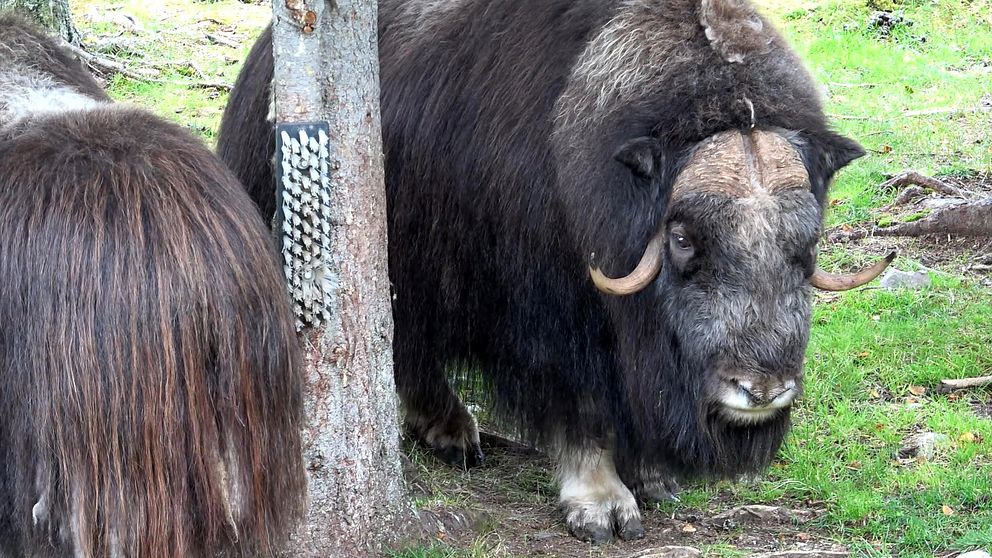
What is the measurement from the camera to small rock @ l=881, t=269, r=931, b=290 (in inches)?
209

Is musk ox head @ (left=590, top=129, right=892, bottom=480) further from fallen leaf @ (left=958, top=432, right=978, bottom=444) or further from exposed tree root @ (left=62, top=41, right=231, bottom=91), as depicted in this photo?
exposed tree root @ (left=62, top=41, right=231, bottom=91)

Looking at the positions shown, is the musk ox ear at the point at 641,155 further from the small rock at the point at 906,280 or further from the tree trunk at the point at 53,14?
the tree trunk at the point at 53,14

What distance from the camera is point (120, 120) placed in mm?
2334

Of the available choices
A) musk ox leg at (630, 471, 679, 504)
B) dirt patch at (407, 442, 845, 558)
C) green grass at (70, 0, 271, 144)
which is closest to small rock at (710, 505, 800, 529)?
dirt patch at (407, 442, 845, 558)

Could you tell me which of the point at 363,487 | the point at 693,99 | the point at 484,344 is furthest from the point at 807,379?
the point at 363,487

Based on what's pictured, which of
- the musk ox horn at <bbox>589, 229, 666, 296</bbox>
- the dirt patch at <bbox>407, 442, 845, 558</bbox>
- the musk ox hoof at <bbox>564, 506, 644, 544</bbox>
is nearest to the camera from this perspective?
the musk ox horn at <bbox>589, 229, 666, 296</bbox>

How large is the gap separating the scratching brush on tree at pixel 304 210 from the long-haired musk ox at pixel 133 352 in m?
0.43

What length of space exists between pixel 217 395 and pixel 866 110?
6.88 m

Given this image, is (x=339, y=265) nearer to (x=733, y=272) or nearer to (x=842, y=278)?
(x=733, y=272)

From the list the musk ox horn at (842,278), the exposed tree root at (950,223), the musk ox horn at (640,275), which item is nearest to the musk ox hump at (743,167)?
the musk ox horn at (640,275)

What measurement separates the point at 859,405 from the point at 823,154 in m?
1.56

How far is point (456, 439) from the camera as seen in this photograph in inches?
160

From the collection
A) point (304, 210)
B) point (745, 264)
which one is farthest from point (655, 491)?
point (304, 210)

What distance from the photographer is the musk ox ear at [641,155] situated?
296 centimetres
